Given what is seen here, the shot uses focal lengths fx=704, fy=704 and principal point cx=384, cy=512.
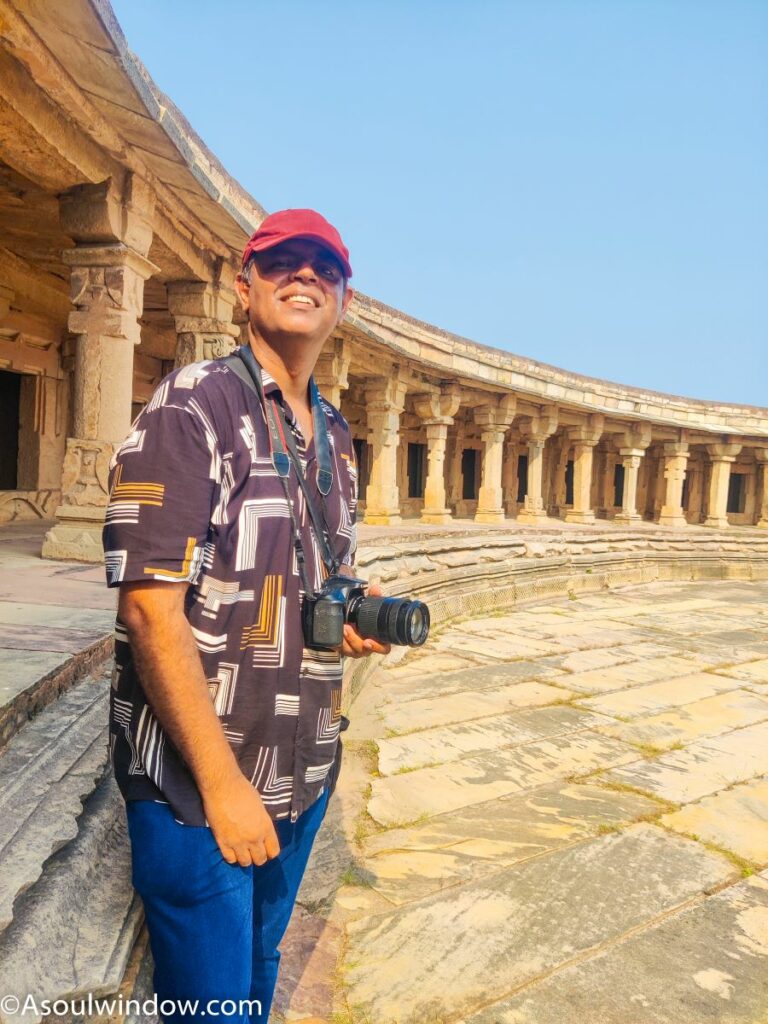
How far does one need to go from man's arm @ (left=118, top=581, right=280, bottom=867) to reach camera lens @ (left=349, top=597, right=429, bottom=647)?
36cm

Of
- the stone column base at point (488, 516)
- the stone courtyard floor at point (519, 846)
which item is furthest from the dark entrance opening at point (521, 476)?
the stone courtyard floor at point (519, 846)

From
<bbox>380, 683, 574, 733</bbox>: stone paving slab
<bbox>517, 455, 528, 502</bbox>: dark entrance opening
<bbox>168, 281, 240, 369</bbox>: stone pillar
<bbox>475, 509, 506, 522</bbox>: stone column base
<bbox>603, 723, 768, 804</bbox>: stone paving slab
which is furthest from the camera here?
<bbox>517, 455, 528, 502</bbox>: dark entrance opening

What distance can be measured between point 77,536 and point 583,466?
14535mm

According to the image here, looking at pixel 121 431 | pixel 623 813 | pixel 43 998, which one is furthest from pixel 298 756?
pixel 121 431

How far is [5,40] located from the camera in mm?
3461

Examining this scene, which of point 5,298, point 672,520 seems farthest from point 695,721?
point 672,520

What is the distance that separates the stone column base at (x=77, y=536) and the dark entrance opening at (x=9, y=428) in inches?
196

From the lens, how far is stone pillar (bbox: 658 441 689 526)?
20.1 m

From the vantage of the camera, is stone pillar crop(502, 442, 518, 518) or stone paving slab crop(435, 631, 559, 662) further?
stone pillar crop(502, 442, 518, 518)

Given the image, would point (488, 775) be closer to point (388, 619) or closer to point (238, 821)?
point (388, 619)

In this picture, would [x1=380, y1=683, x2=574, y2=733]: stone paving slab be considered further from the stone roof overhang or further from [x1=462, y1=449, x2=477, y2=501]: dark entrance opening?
[x1=462, y1=449, x2=477, y2=501]: dark entrance opening

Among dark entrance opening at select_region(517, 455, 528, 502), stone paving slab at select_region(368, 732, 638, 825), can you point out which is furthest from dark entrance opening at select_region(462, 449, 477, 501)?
stone paving slab at select_region(368, 732, 638, 825)

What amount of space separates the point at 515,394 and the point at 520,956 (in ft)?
43.5

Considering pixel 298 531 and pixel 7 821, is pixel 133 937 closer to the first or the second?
pixel 7 821
